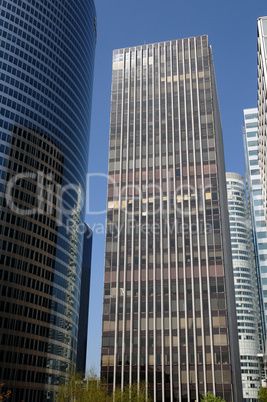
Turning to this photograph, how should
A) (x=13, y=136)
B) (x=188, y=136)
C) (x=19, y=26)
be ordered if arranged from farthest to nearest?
(x=19, y=26) < (x=13, y=136) < (x=188, y=136)

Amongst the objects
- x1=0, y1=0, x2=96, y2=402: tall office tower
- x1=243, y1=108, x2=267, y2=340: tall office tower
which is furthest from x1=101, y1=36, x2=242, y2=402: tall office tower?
x1=243, y1=108, x2=267, y2=340: tall office tower

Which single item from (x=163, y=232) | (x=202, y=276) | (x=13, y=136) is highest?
(x=13, y=136)

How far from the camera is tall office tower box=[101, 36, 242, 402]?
286 ft

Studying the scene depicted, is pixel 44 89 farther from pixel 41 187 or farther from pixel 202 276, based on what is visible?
pixel 202 276

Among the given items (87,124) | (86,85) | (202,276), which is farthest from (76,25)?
(202,276)

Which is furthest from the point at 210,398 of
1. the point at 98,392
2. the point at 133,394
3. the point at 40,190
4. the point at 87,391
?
the point at 40,190

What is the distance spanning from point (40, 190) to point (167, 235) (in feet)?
174

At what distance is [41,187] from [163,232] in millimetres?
52404

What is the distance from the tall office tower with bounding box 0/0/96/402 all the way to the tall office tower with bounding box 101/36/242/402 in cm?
3207

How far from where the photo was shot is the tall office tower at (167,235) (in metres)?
87.0

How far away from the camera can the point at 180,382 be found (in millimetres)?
84875

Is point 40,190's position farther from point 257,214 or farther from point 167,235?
point 257,214

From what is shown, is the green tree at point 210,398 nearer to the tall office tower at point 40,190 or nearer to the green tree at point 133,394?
the green tree at point 133,394

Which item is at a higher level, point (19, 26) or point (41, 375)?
point (19, 26)
